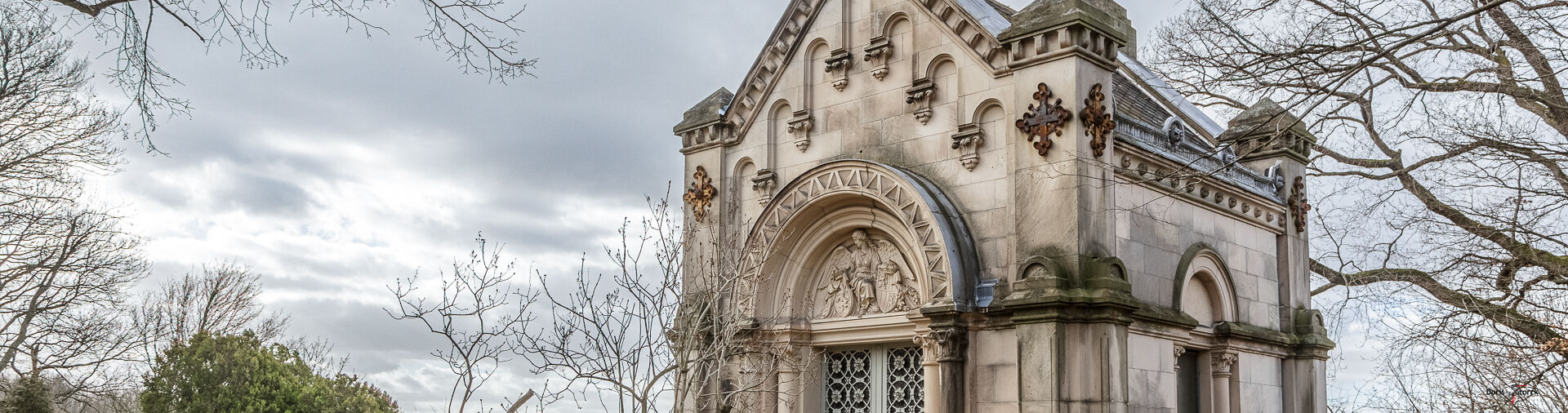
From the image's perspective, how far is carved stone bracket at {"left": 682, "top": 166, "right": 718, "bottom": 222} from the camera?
16.4m

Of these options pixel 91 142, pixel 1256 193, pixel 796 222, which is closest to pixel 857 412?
pixel 796 222

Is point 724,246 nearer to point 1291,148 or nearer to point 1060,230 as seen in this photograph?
point 1060,230

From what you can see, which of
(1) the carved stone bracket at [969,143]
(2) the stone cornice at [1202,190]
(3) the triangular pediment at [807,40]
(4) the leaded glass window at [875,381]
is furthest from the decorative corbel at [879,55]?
(4) the leaded glass window at [875,381]

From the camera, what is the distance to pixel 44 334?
62.5 ft

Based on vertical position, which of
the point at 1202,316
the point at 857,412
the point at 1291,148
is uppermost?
the point at 1291,148

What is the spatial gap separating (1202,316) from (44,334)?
1685cm

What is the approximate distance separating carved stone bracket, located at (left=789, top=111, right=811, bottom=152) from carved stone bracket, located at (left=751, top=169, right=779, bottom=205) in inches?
20.5

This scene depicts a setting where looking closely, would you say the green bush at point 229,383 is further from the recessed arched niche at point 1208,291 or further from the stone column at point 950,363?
the recessed arched niche at point 1208,291

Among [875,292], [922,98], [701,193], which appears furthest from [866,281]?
[701,193]

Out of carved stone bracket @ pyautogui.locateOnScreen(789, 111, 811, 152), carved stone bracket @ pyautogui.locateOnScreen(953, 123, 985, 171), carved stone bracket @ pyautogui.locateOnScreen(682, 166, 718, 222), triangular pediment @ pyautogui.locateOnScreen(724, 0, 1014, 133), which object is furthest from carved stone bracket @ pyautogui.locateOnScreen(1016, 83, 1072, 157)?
carved stone bracket @ pyautogui.locateOnScreen(682, 166, 718, 222)

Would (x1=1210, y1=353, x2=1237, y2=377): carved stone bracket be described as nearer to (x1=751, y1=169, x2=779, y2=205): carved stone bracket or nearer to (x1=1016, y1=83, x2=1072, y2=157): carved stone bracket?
(x1=1016, y1=83, x2=1072, y2=157): carved stone bracket

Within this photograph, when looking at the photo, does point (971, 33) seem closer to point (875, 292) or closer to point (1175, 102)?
point (875, 292)

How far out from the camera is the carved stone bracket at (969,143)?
13359 mm

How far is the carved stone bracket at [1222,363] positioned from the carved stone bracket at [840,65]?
558 centimetres
